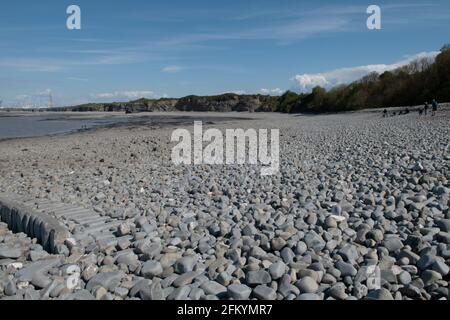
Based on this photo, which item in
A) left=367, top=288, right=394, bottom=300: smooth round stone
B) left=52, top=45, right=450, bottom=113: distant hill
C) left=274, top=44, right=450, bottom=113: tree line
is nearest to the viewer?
left=367, top=288, right=394, bottom=300: smooth round stone

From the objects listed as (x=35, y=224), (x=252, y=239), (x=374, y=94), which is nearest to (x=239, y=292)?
(x=252, y=239)

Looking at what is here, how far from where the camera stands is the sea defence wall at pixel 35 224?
14.9 ft

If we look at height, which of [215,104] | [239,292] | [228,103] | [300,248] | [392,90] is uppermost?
[228,103]

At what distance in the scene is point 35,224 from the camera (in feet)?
16.8

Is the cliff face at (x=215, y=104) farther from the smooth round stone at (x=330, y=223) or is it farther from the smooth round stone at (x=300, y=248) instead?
the smooth round stone at (x=300, y=248)

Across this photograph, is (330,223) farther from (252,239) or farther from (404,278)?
(404,278)

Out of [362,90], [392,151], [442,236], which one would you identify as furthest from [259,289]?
[362,90]

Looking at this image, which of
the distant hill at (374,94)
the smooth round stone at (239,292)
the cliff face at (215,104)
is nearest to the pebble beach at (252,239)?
the smooth round stone at (239,292)

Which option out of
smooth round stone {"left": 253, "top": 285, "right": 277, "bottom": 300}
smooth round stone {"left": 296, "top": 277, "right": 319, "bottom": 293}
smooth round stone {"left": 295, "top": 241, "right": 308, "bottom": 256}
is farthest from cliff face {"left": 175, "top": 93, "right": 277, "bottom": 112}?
smooth round stone {"left": 253, "top": 285, "right": 277, "bottom": 300}

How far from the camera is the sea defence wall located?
4555 mm

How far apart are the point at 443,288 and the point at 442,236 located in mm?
1099

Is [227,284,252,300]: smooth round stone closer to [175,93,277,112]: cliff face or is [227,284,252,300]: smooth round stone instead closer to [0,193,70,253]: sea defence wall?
[0,193,70,253]: sea defence wall

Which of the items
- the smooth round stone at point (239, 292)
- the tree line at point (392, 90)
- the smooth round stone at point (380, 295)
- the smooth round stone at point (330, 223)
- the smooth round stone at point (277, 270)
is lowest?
the smooth round stone at point (239, 292)
